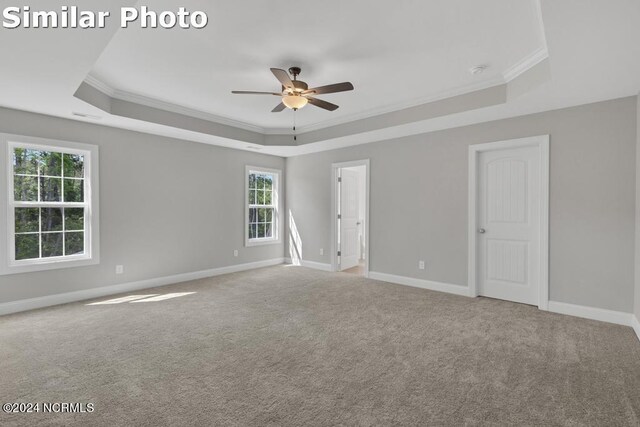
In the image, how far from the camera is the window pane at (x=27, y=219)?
3.90 m

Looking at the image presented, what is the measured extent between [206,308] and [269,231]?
3161 mm

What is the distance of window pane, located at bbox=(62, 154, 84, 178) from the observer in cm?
426

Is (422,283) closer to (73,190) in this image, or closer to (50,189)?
(73,190)

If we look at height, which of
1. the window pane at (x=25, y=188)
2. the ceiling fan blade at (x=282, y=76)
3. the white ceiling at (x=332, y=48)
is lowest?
the window pane at (x=25, y=188)

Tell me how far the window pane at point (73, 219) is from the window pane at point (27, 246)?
35cm

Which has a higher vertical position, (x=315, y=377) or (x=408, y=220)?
(x=408, y=220)

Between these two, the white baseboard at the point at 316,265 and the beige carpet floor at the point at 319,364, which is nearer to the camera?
the beige carpet floor at the point at 319,364

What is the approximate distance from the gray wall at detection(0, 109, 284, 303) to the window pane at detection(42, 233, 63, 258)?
0.80ft

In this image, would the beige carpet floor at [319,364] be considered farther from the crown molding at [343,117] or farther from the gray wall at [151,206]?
the crown molding at [343,117]

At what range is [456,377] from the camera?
7.71 feet

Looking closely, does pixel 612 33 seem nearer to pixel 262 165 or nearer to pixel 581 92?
pixel 581 92

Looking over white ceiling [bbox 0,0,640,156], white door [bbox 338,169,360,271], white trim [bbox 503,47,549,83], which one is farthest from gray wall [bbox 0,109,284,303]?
white trim [bbox 503,47,549,83]

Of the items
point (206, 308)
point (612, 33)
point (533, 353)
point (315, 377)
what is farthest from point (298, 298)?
point (612, 33)

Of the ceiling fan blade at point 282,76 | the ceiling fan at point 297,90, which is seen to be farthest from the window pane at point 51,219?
the ceiling fan blade at point 282,76
